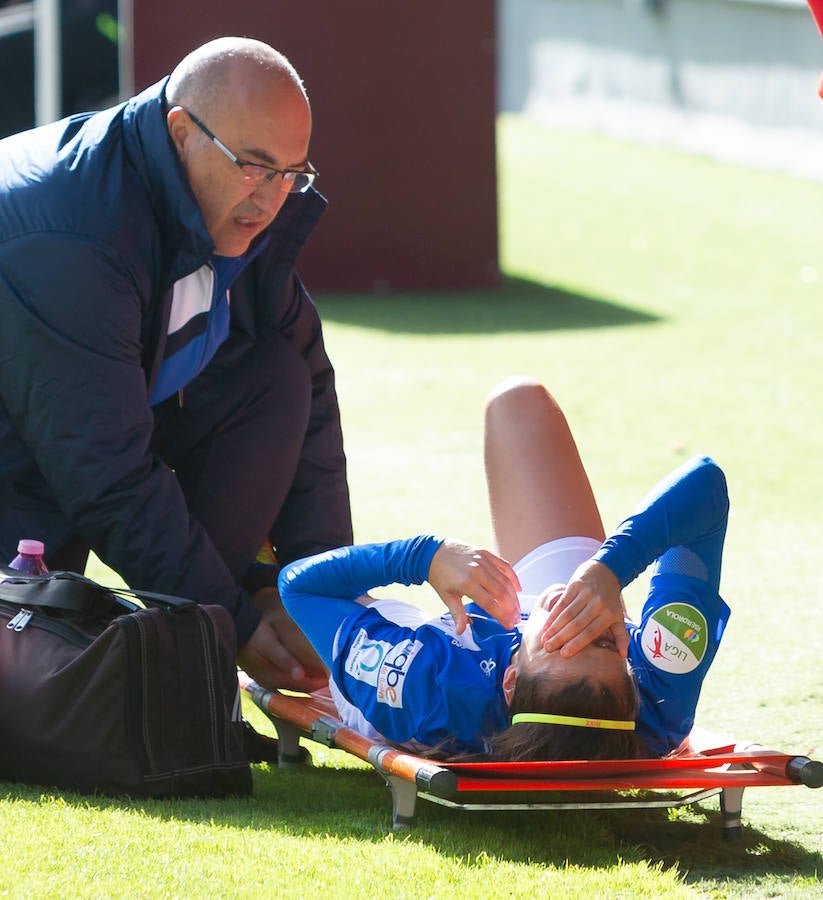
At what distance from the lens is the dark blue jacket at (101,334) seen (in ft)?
10.3

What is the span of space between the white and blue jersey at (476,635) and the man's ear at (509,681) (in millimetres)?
22

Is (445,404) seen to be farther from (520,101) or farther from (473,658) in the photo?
(520,101)

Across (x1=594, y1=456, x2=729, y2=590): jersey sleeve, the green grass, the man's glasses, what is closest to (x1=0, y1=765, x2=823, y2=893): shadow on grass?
the green grass

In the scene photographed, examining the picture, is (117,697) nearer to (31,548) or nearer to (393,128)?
(31,548)

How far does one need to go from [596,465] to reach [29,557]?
3.32 meters

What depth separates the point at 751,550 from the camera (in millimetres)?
5035

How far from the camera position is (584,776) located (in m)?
2.64

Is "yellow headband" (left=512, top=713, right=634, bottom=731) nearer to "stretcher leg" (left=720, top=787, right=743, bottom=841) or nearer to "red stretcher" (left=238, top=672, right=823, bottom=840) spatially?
"red stretcher" (left=238, top=672, right=823, bottom=840)

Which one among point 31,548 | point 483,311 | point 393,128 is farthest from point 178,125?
point 393,128

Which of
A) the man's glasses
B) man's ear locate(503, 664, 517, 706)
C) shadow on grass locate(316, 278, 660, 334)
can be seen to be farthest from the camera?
shadow on grass locate(316, 278, 660, 334)

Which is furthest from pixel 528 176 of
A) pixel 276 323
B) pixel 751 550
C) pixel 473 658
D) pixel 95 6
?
pixel 473 658

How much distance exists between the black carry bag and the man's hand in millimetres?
409

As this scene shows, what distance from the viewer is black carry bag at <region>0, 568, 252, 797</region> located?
2.73 m

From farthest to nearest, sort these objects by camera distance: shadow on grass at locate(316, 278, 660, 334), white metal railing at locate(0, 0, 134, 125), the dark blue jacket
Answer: white metal railing at locate(0, 0, 134, 125)
shadow on grass at locate(316, 278, 660, 334)
the dark blue jacket
